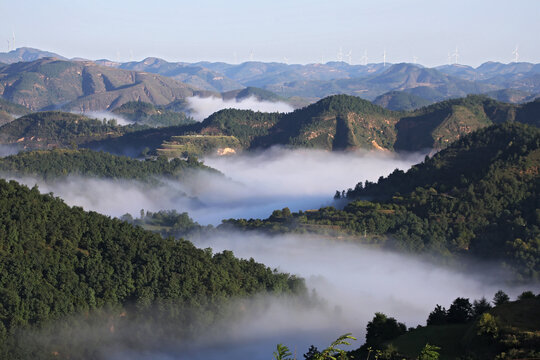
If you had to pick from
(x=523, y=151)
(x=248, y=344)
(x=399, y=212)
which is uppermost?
(x=523, y=151)

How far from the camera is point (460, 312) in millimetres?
75625

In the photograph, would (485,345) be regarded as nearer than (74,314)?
Yes

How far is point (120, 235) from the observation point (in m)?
106

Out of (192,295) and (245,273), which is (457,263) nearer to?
Answer: (245,273)

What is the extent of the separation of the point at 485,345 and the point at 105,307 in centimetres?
5418

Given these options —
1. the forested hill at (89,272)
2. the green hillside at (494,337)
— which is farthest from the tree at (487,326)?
the forested hill at (89,272)

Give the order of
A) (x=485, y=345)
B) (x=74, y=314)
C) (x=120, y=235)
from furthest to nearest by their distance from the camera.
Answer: (x=120, y=235), (x=74, y=314), (x=485, y=345)

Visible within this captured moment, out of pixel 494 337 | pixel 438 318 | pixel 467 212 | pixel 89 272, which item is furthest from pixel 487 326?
pixel 467 212

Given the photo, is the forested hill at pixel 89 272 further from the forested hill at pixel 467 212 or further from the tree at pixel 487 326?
the forested hill at pixel 467 212

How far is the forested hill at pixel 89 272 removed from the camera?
8562 cm

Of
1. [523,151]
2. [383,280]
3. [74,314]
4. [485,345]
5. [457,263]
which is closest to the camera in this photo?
[485,345]

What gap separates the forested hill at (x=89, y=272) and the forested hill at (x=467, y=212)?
52027mm

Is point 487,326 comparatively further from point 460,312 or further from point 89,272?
point 89,272

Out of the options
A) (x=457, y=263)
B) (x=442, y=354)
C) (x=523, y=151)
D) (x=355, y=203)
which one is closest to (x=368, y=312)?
(x=457, y=263)
